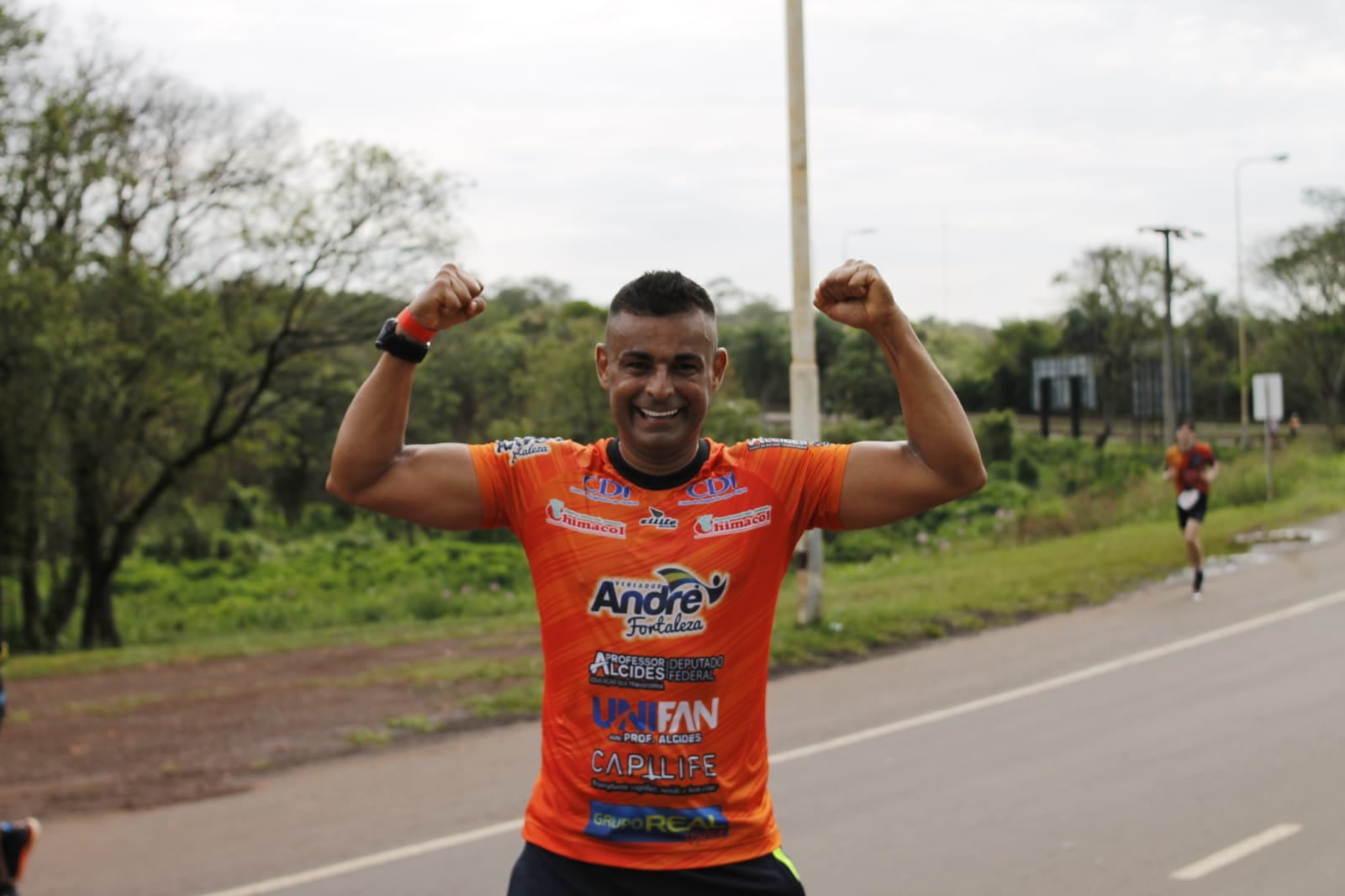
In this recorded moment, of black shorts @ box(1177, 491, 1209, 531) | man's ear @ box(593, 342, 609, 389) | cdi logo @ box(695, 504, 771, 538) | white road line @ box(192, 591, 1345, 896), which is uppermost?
man's ear @ box(593, 342, 609, 389)

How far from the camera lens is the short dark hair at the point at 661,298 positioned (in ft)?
9.87

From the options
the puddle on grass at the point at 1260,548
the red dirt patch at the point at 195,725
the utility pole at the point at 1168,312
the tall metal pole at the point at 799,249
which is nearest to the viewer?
the red dirt patch at the point at 195,725

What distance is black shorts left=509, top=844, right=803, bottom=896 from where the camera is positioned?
9.36 ft

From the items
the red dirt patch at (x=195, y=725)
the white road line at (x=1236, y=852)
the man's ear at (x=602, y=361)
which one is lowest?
the red dirt patch at (x=195, y=725)

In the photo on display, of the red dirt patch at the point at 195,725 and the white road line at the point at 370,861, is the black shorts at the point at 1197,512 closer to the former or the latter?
the red dirt patch at the point at 195,725

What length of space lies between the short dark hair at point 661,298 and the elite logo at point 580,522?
418 millimetres

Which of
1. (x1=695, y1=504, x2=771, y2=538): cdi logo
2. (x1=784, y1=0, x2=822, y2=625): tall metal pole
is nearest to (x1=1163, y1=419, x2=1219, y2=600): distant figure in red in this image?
(x1=784, y1=0, x2=822, y2=625): tall metal pole

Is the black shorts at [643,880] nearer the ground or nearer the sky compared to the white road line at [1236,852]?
nearer the sky

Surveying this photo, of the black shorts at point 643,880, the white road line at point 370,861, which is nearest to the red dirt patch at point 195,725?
the white road line at point 370,861

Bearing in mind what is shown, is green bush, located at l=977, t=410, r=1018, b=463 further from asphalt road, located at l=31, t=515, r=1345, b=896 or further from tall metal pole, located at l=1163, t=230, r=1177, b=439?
asphalt road, located at l=31, t=515, r=1345, b=896

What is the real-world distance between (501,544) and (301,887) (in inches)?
1139

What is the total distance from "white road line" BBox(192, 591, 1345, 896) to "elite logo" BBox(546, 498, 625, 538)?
4.30m

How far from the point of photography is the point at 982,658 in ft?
42.4

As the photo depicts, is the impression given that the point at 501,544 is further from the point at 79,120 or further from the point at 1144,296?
the point at 1144,296
